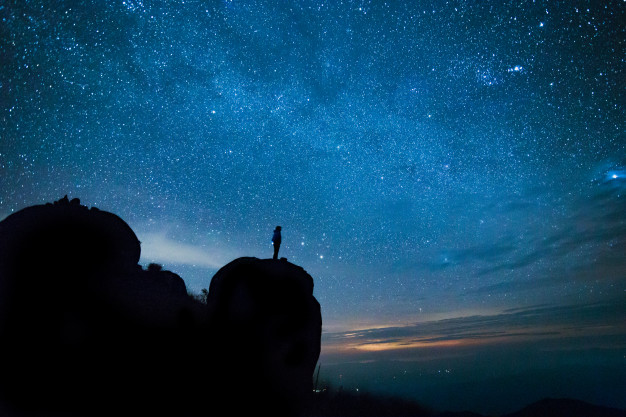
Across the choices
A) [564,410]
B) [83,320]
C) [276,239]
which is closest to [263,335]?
[276,239]

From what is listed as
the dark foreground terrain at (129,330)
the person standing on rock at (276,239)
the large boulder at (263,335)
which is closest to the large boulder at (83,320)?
the dark foreground terrain at (129,330)

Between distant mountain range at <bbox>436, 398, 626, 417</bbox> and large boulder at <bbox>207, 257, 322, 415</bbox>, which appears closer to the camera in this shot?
large boulder at <bbox>207, 257, 322, 415</bbox>

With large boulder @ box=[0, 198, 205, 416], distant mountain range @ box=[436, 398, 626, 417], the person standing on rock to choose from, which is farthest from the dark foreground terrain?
distant mountain range @ box=[436, 398, 626, 417]

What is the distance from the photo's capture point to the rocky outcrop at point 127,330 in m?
7.29

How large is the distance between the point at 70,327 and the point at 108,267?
1721 millimetres

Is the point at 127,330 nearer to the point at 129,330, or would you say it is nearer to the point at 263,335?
the point at 129,330

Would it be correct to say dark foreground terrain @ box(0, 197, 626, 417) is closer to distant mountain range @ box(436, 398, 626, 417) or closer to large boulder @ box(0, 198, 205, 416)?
large boulder @ box(0, 198, 205, 416)

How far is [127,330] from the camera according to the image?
27.6 ft

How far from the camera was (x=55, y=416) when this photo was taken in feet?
23.1

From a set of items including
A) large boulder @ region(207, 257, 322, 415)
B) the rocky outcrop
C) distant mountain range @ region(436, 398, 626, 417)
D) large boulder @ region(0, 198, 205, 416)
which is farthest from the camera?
distant mountain range @ region(436, 398, 626, 417)

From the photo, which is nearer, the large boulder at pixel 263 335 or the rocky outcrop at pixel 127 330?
the rocky outcrop at pixel 127 330

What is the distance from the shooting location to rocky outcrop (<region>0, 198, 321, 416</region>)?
729 centimetres

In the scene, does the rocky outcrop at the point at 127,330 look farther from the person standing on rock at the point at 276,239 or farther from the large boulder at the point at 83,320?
the person standing on rock at the point at 276,239

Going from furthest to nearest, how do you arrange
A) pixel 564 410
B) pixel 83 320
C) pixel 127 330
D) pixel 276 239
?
pixel 564 410 → pixel 276 239 → pixel 127 330 → pixel 83 320
